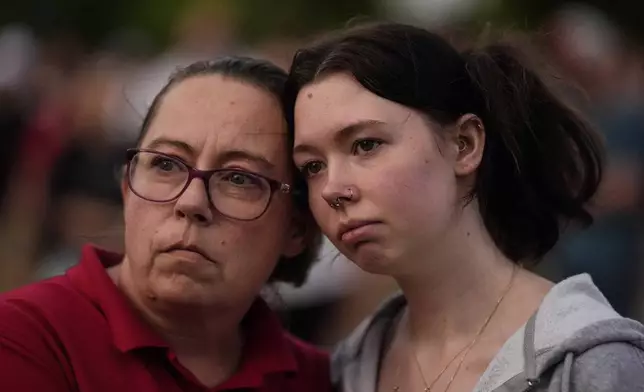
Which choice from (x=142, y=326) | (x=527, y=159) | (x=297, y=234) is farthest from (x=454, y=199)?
(x=142, y=326)

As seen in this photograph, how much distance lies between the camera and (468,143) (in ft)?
5.69

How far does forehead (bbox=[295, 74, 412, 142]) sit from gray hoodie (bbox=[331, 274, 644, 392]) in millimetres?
388

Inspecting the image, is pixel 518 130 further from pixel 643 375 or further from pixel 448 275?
pixel 643 375

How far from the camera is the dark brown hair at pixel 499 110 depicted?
1.67 meters

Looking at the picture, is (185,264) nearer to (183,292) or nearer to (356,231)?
(183,292)

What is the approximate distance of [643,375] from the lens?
1.45 meters

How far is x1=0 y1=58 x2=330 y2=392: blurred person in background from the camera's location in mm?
1622

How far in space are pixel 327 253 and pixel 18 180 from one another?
2.68 m

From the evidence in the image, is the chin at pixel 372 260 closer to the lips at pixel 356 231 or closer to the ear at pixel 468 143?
the lips at pixel 356 231

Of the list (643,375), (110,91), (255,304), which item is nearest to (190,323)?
(255,304)

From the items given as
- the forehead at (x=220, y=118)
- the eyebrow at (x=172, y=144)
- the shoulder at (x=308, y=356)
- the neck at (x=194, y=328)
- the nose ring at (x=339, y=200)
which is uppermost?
the forehead at (x=220, y=118)

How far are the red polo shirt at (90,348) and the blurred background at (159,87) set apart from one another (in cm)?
41

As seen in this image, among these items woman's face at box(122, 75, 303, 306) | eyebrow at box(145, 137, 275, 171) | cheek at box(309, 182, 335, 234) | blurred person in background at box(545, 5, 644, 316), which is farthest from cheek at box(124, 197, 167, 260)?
blurred person in background at box(545, 5, 644, 316)

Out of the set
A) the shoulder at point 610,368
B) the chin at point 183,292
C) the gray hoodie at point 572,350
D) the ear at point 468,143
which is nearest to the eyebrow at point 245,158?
the chin at point 183,292
